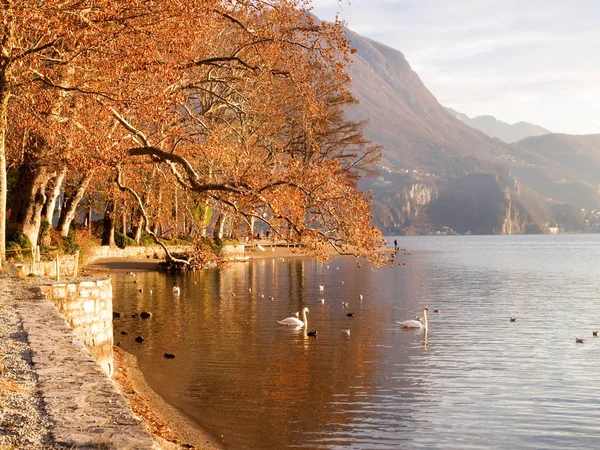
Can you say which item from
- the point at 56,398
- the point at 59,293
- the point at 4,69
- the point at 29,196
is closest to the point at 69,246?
the point at 29,196

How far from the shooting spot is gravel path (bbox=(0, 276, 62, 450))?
725 centimetres

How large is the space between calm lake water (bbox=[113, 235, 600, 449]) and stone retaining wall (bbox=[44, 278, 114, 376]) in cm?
182

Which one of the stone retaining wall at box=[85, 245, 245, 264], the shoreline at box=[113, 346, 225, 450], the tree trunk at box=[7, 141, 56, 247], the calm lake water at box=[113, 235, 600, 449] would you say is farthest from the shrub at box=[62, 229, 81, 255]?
the shoreline at box=[113, 346, 225, 450]

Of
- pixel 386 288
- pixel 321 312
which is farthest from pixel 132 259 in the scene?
pixel 321 312

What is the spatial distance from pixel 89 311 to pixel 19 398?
8858mm

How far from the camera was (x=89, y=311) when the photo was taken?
57.1 feet

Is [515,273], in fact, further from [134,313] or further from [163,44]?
[163,44]

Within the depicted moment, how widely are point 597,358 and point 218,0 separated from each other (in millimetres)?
16987

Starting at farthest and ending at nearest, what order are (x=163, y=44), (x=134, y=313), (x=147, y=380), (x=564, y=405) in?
(x=134, y=313)
(x=163, y=44)
(x=147, y=380)
(x=564, y=405)

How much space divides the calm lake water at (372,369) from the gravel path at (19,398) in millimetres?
4519

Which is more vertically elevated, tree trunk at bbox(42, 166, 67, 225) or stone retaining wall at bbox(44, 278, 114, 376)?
tree trunk at bbox(42, 166, 67, 225)

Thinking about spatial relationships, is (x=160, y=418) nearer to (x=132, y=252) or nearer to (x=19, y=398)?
(x=19, y=398)

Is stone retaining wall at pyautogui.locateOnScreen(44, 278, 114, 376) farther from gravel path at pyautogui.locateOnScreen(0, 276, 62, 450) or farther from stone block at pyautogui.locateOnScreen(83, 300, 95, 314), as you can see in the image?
gravel path at pyautogui.locateOnScreen(0, 276, 62, 450)

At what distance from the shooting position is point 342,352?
23656mm
